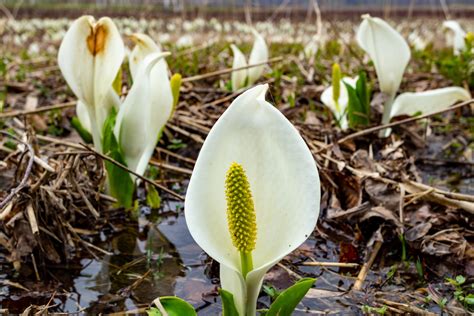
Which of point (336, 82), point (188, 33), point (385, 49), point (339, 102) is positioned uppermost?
point (385, 49)

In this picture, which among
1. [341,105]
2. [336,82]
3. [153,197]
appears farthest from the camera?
[341,105]

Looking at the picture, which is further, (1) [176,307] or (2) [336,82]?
(2) [336,82]

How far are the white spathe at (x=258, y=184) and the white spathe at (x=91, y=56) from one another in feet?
3.12

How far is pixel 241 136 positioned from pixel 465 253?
2.87 ft

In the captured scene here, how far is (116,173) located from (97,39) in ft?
1.42

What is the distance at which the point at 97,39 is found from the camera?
1864 mm

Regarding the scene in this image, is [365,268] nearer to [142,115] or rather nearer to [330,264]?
[330,264]

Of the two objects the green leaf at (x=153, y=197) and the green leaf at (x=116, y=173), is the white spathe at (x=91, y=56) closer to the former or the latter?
the green leaf at (x=116, y=173)

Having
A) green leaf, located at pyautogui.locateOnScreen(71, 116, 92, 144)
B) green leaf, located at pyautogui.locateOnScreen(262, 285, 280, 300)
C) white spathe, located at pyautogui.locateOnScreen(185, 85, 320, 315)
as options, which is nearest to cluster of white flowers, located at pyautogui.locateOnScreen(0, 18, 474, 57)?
green leaf, located at pyautogui.locateOnScreen(71, 116, 92, 144)

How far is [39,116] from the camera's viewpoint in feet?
10.5

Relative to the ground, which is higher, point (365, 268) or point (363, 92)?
point (363, 92)

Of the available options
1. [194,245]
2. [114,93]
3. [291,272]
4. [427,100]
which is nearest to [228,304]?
[291,272]

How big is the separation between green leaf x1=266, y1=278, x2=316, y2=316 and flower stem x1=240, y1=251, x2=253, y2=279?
77 millimetres

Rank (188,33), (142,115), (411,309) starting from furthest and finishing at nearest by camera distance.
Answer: (188,33)
(142,115)
(411,309)
